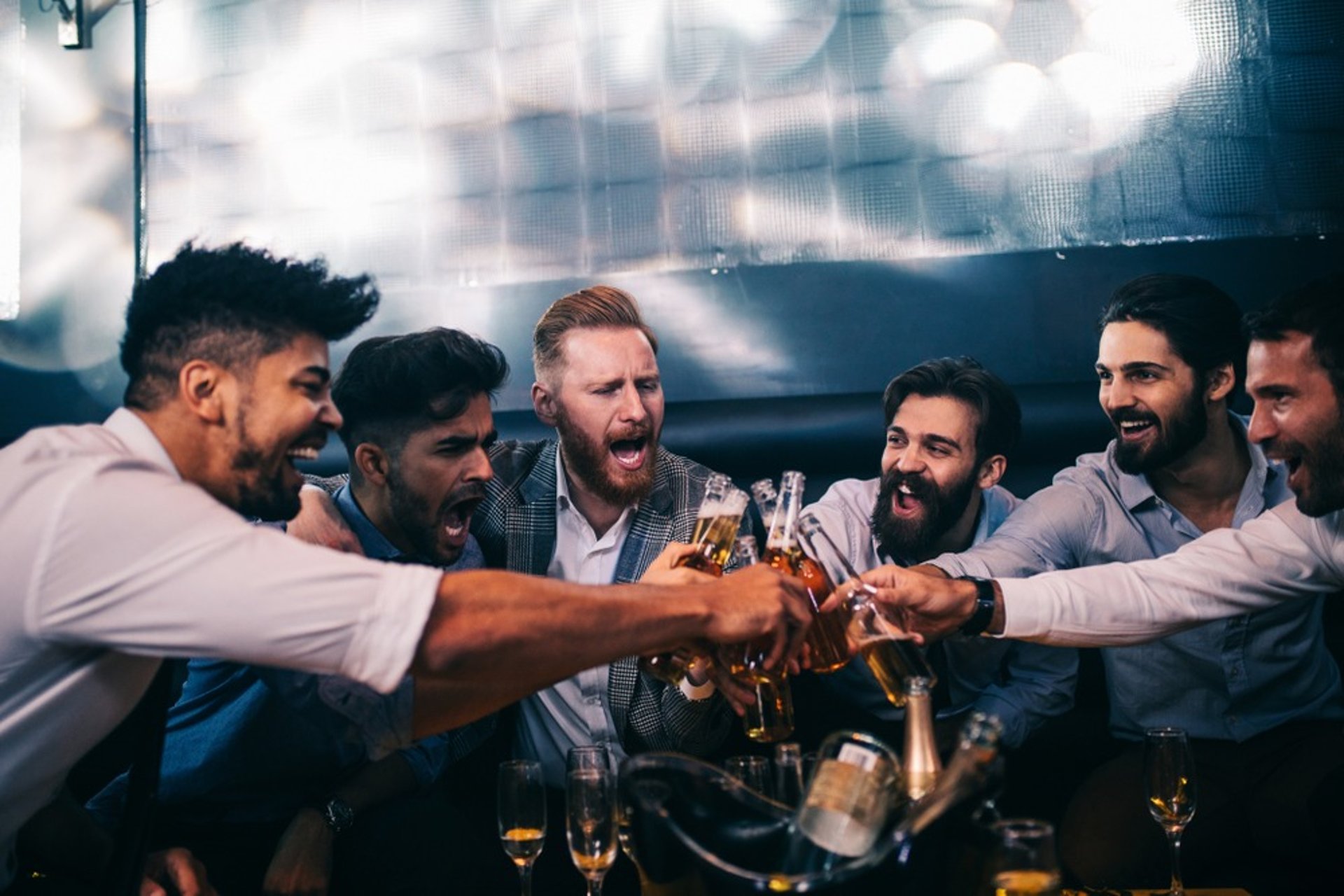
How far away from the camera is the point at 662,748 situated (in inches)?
93.7

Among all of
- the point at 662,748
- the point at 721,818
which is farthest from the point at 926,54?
the point at 721,818

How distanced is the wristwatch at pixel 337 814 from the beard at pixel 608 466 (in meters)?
0.87

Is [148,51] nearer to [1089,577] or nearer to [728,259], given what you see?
[728,259]

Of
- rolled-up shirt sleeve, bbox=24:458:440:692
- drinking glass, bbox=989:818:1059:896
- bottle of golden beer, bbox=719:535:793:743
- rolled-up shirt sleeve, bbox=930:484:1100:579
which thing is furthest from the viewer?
rolled-up shirt sleeve, bbox=930:484:1100:579

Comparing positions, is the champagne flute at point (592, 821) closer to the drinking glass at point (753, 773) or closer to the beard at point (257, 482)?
the drinking glass at point (753, 773)

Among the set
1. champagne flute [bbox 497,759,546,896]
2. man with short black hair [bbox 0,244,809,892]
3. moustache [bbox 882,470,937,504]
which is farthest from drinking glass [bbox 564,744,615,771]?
moustache [bbox 882,470,937,504]

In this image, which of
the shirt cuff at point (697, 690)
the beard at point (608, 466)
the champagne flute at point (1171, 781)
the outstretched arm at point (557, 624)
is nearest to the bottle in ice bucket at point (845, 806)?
the outstretched arm at point (557, 624)

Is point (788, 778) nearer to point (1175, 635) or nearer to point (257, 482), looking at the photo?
point (257, 482)

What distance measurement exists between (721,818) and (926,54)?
2.88 m

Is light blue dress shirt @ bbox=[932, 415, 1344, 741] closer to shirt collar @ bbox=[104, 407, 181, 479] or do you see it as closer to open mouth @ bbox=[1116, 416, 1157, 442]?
open mouth @ bbox=[1116, 416, 1157, 442]

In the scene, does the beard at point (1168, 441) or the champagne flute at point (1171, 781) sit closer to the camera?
the champagne flute at point (1171, 781)

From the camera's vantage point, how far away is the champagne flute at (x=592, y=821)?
1482 mm

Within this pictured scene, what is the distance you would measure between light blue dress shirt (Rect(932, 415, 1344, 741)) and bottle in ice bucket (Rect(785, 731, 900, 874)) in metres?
1.26

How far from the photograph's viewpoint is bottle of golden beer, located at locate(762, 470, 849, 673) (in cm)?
175
